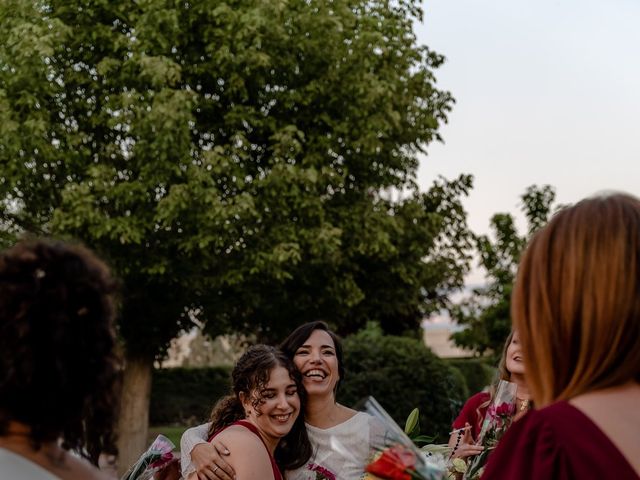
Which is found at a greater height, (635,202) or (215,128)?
(215,128)

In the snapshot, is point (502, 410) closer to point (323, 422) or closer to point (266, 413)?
point (323, 422)

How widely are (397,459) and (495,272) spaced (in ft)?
59.0

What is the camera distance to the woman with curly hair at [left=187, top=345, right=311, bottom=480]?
4020mm

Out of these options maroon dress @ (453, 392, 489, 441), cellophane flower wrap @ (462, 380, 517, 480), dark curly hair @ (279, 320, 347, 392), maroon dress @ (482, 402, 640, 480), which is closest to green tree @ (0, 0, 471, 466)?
maroon dress @ (453, 392, 489, 441)

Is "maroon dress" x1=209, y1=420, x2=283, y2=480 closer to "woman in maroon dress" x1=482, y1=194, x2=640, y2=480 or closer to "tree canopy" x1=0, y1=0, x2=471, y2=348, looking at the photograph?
"woman in maroon dress" x1=482, y1=194, x2=640, y2=480

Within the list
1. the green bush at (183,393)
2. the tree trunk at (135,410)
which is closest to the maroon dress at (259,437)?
the tree trunk at (135,410)

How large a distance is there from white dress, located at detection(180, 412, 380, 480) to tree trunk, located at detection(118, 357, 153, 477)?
13077 millimetres

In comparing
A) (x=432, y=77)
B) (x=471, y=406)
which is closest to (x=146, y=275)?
(x=432, y=77)

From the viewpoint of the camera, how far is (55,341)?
6.41ft

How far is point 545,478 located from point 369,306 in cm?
1713

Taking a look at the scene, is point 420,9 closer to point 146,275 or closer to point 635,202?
point 146,275

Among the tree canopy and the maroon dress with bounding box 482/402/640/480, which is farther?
the tree canopy

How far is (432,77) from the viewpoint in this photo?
62.0ft

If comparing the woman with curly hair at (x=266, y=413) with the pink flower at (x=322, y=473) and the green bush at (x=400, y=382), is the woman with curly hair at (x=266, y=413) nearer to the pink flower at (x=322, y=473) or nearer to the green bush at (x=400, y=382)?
the pink flower at (x=322, y=473)
